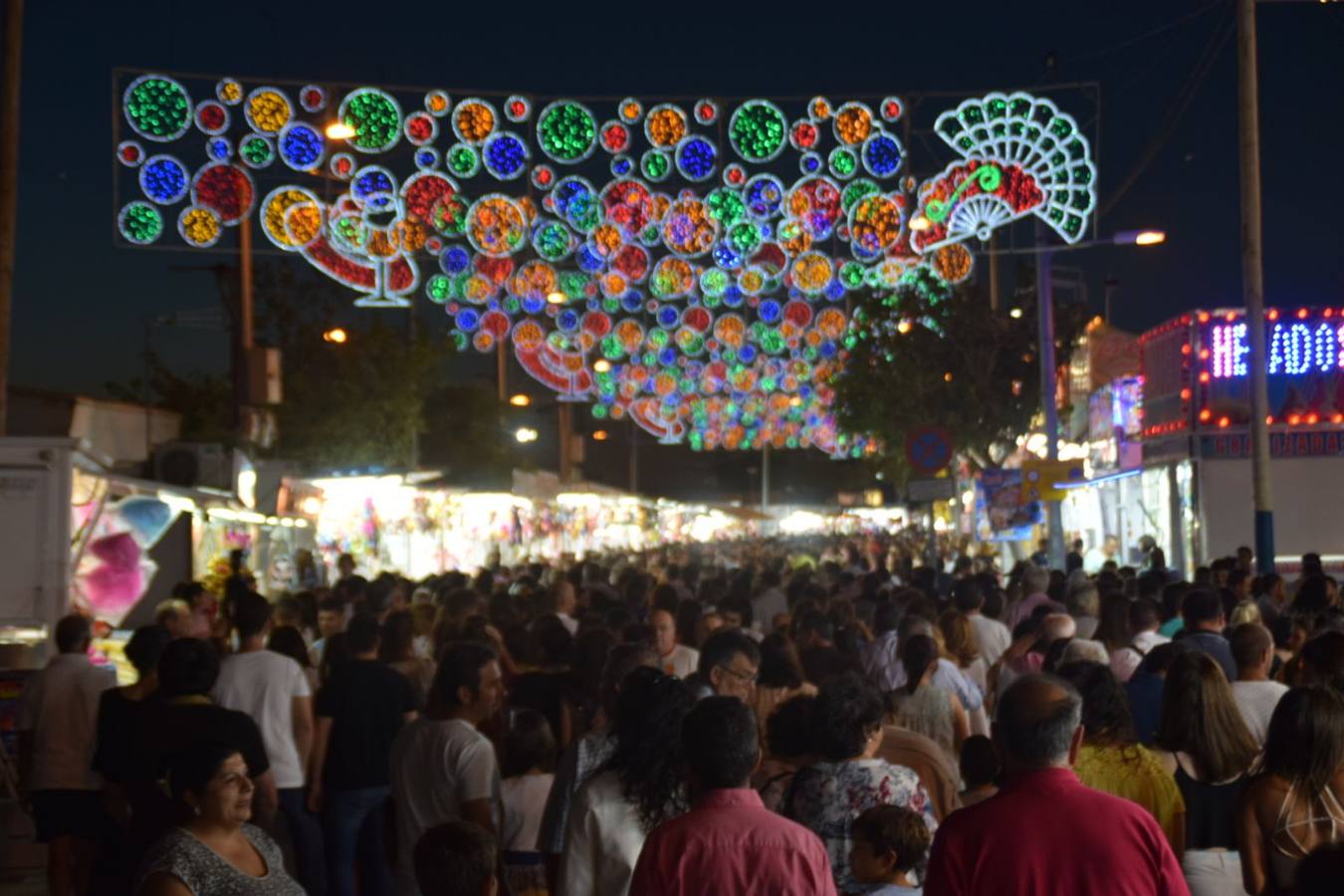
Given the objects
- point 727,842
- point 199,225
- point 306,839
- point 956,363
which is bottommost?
point 306,839

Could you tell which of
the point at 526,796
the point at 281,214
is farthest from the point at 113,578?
the point at 526,796

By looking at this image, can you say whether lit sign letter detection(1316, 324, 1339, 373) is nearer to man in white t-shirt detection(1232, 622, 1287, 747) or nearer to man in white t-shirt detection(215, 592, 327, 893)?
man in white t-shirt detection(1232, 622, 1287, 747)

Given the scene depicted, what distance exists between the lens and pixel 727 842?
16.4 ft

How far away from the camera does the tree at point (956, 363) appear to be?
3897 centimetres

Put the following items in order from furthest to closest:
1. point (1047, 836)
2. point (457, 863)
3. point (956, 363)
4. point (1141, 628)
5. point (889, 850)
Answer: point (956, 363), point (1141, 628), point (889, 850), point (457, 863), point (1047, 836)

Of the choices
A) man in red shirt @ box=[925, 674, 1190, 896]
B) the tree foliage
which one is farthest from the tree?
man in red shirt @ box=[925, 674, 1190, 896]

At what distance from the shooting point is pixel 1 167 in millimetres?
16875

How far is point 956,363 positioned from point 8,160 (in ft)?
83.5

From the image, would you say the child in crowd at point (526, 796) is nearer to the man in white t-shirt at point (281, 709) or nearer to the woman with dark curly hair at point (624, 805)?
the woman with dark curly hair at point (624, 805)

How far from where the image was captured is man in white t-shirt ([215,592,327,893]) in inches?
375

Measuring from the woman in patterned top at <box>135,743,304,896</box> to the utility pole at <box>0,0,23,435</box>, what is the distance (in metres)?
11.9

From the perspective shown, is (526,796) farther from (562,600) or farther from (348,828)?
(562,600)

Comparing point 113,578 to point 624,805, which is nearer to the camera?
point 624,805

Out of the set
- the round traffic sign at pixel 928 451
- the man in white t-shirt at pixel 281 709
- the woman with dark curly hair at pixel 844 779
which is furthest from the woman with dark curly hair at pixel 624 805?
the round traffic sign at pixel 928 451
